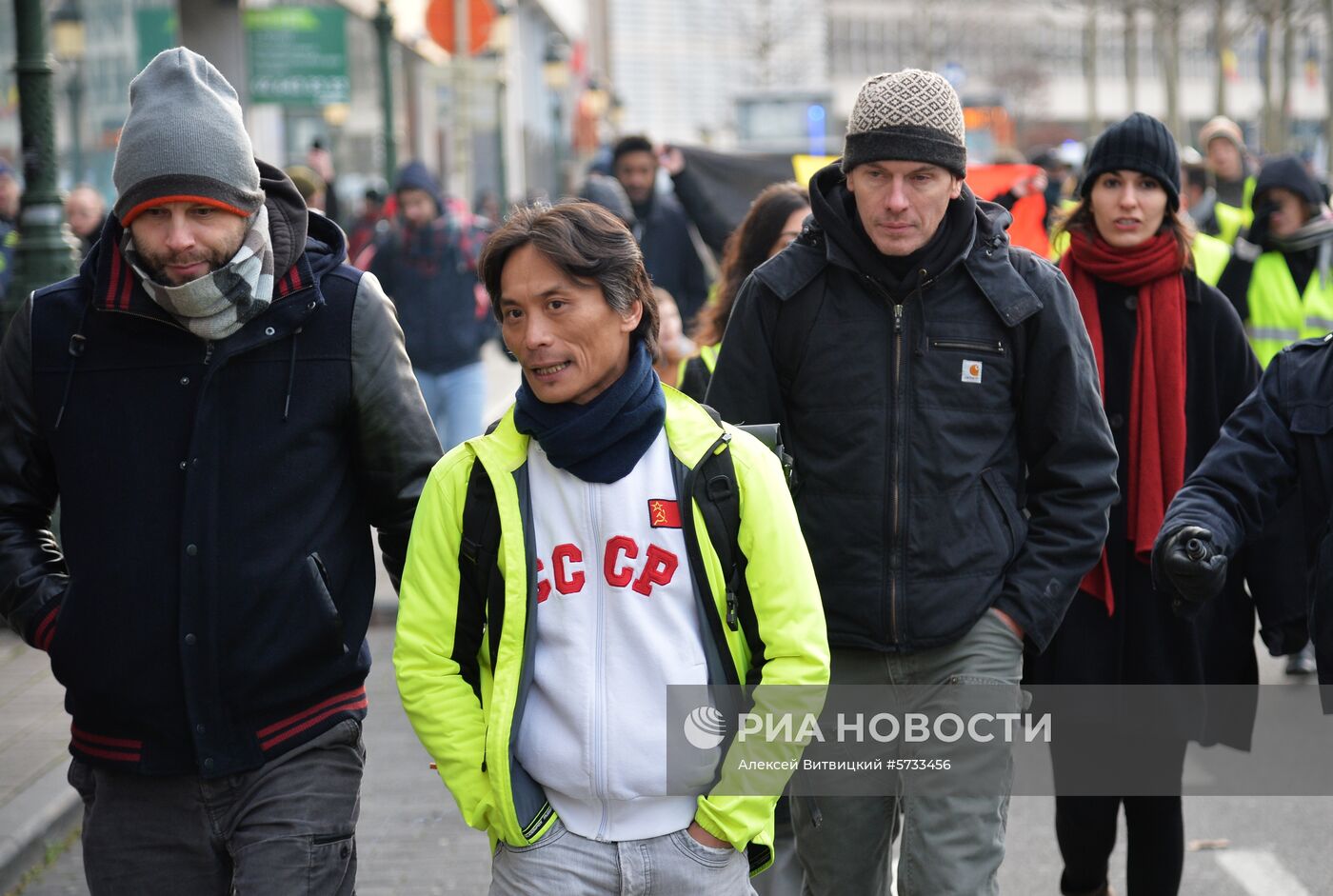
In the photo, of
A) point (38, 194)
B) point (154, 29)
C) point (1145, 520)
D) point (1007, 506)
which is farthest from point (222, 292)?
Answer: point (154, 29)

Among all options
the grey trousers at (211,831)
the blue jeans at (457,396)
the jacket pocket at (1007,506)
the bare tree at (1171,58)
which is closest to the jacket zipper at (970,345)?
the jacket pocket at (1007,506)

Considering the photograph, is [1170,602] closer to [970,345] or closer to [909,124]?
[970,345]

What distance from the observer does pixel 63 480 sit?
334cm

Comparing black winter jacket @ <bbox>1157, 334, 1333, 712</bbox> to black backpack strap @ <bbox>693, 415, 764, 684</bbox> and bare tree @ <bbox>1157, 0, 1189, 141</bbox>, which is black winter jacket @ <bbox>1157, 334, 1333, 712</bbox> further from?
bare tree @ <bbox>1157, 0, 1189, 141</bbox>

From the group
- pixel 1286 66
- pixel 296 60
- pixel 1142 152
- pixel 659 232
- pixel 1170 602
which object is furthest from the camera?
pixel 1286 66

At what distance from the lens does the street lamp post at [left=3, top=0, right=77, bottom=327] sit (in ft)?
29.1

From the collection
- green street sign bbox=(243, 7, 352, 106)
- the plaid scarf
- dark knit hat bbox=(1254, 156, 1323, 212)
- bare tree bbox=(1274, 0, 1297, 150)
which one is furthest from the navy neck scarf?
bare tree bbox=(1274, 0, 1297, 150)

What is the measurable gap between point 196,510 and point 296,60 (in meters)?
17.0

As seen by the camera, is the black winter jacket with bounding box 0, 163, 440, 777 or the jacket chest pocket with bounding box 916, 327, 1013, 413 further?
the jacket chest pocket with bounding box 916, 327, 1013, 413

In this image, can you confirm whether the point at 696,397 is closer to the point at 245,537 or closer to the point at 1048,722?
the point at 1048,722

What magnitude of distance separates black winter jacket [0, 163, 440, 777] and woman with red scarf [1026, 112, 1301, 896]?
2175mm

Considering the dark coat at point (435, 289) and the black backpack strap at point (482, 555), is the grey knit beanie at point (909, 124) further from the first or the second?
the dark coat at point (435, 289)

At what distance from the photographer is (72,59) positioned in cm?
1941

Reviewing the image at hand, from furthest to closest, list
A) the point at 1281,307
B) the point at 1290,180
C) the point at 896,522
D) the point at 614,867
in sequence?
the point at 1281,307 < the point at 1290,180 < the point at 896,522 < the point at 614,867
